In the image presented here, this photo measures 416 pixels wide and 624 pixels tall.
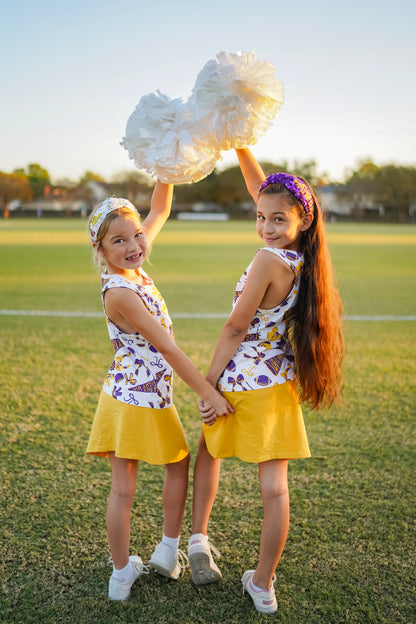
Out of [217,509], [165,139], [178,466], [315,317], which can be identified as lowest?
[217,509]

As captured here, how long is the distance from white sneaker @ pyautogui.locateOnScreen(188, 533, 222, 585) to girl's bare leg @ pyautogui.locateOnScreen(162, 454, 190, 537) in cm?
11

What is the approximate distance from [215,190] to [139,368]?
9664 centimetres

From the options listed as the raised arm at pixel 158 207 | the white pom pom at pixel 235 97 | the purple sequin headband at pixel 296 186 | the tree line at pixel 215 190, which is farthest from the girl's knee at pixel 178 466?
the tree line at pixel 215 190

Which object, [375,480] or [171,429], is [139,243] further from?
[375,480]

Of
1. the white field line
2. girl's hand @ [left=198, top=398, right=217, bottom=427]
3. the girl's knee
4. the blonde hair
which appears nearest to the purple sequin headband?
the blonde hair

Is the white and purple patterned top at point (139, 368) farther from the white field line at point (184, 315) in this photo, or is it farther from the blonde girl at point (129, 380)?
the white field line at point (184, 315)

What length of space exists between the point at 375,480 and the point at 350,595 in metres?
0.95

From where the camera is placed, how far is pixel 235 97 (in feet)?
7.01

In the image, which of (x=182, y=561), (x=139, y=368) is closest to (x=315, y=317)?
(x=139, y=368)

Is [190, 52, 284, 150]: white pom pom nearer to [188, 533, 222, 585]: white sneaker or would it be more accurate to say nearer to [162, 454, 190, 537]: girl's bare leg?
[162, 454, 190, 537]: girl's bare leg

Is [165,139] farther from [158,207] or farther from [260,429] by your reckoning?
[260,429]

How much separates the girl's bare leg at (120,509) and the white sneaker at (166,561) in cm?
13

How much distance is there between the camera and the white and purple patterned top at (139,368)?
6.79 ft

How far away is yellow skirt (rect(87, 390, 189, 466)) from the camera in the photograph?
2.06m
